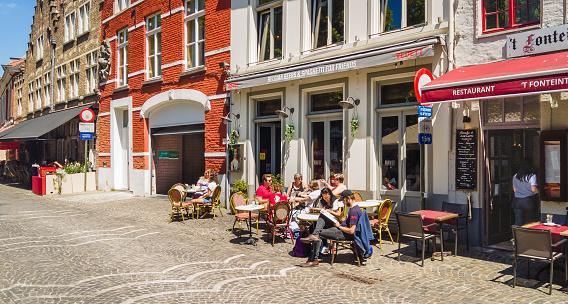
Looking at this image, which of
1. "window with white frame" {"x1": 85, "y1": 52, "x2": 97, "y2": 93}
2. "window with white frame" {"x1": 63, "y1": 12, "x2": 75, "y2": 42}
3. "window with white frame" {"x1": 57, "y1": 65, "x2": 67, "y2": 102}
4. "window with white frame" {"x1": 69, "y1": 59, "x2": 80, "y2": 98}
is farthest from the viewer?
"window with white frame" {"x1": 57, "y1": 65, "x2": 67, "y2": 102}

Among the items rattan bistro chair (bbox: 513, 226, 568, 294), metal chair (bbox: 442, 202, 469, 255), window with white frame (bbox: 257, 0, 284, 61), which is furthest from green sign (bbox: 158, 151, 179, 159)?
rattan bistro chair (bbox: 513, 226, 568, 294)

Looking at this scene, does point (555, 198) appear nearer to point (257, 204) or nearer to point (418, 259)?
point (418, 259)

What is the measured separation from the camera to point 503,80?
6.69m

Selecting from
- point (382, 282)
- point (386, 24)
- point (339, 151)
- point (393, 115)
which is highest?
point (386, 24)

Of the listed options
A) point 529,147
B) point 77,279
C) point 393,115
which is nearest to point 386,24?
point 393,115

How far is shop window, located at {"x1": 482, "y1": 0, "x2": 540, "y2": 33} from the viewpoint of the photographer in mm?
7773

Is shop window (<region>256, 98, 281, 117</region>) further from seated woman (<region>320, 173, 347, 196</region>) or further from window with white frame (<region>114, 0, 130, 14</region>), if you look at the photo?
window with white frame (<region>114, 0, 130, 14</region>)

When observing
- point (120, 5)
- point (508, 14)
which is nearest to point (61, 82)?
point (120, 5)

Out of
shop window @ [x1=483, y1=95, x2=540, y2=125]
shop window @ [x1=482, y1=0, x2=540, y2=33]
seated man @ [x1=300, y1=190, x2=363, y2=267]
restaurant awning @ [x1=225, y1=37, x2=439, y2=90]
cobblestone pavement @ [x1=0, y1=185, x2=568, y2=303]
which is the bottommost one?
cobblestone pavement @ [x1=0, y1=185, x2=568, y2=303]

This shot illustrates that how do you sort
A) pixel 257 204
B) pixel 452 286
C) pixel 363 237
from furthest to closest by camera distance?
pixel 257 204
pixel 363 237
pixel 452 286

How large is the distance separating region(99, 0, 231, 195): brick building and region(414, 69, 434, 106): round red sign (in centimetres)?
712

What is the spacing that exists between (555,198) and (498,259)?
1.38 metres

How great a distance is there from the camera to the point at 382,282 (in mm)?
6352

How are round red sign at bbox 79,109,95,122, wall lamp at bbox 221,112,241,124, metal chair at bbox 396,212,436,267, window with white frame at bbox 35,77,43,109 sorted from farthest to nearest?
window with white frame at bbox 35,77,43,109
round red sign at bbox 79,109,95,122
wall lamp at bbox 221,112,241,124
metal chair at bbox 396,212,436,267
